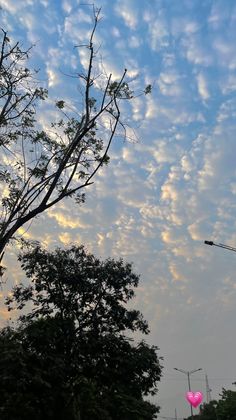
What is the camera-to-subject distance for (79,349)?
23234 millimetres

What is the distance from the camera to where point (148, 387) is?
2409 centimetres

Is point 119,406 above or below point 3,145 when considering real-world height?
below

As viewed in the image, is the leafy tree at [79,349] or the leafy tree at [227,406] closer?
the leafy tree at [79,349]

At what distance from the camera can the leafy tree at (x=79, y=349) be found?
21875 mm

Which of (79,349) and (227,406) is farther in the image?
(227,406)

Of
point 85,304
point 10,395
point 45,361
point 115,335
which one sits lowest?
point 10,395

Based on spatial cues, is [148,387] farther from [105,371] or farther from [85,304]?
[85,304]

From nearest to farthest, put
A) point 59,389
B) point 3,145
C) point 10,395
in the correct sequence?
point 3,145 < point 10,395 < point 59,389

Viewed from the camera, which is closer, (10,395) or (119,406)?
(10,395)

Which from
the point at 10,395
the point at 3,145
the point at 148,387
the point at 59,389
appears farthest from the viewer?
the point at 148,387

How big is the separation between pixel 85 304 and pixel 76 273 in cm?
173

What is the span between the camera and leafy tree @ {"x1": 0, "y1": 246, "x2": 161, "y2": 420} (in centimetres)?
2188

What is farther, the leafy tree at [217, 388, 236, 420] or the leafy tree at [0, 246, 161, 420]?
the leafy tree at [217, 388, 236, 420]

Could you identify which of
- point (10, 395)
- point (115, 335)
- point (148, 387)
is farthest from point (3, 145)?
point (148, 387)
